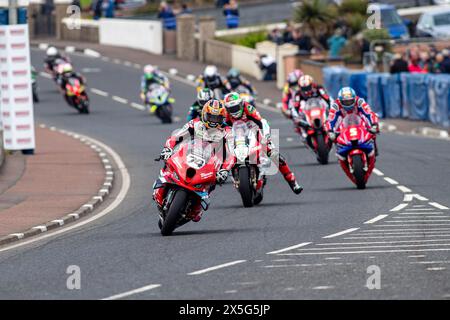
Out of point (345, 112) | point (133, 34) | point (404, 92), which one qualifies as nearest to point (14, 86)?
point (345, 112)

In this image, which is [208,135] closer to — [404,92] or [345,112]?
[345,112]

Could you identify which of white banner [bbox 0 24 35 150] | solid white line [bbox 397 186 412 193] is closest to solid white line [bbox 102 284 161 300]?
solid white line [bbox 397 186 412 193]

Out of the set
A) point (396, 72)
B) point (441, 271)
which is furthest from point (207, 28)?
point (441, 271)

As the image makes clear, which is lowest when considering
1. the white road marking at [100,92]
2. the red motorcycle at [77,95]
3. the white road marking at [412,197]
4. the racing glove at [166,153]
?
the white road marking at [100,92]

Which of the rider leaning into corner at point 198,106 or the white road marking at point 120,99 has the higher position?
the rider leaning into corner at point 198,106

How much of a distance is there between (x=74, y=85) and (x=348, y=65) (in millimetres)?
8941

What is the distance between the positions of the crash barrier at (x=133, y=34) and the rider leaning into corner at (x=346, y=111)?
122ft

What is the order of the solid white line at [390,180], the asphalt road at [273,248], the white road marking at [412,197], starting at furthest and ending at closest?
the solid white line at [390,180] < the white road marking at [412,197] < the asphalt road at [273,248]

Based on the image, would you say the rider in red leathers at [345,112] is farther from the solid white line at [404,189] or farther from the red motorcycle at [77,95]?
the red motorcycle at [77,95]

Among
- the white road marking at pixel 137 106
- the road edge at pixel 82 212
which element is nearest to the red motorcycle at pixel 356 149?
the road edge at pixel 82 212

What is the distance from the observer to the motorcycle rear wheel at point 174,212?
1762 cm

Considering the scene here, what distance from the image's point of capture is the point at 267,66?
50656 mm

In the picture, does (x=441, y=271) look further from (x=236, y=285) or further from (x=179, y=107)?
(x=179, y=107)

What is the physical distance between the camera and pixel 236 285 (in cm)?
1317
